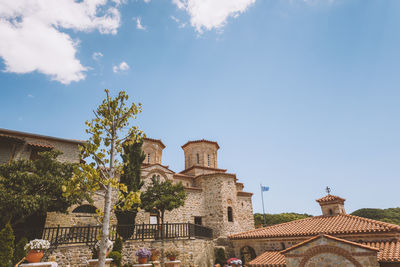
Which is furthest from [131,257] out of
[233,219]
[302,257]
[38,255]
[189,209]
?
[233,219]

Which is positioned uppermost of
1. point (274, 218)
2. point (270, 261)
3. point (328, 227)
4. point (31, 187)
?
point (31, 187)

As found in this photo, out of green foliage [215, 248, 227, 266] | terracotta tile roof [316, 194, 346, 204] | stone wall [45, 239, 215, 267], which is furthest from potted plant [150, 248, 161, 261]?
terracotta tile roof [316, 194, 346, 204]

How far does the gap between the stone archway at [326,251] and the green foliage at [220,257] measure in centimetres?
732

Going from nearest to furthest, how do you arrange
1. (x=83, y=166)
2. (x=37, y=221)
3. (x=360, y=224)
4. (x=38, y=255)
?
1. (x=83, y=166)
2. (x=38, y=255)
3. (x=360, y=224)
4. (x=37, y=221)

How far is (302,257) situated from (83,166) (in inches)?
376

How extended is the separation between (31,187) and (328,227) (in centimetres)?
1576

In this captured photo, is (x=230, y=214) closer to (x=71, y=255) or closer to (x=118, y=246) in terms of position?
(x=118, y=246)

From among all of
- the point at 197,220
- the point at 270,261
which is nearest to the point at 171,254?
the point at 270,261

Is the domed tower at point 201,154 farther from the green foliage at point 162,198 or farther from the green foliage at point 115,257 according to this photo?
the green foliage at point 115,257

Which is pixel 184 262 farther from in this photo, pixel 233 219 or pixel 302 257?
pixel 233 219

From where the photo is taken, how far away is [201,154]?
2664 cm

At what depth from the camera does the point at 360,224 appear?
12039 mm

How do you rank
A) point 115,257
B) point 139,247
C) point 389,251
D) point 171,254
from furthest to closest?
point 139,247 < point 171,254 < point 115,257 < point 389,251

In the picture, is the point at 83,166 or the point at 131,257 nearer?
the point at 83,166
